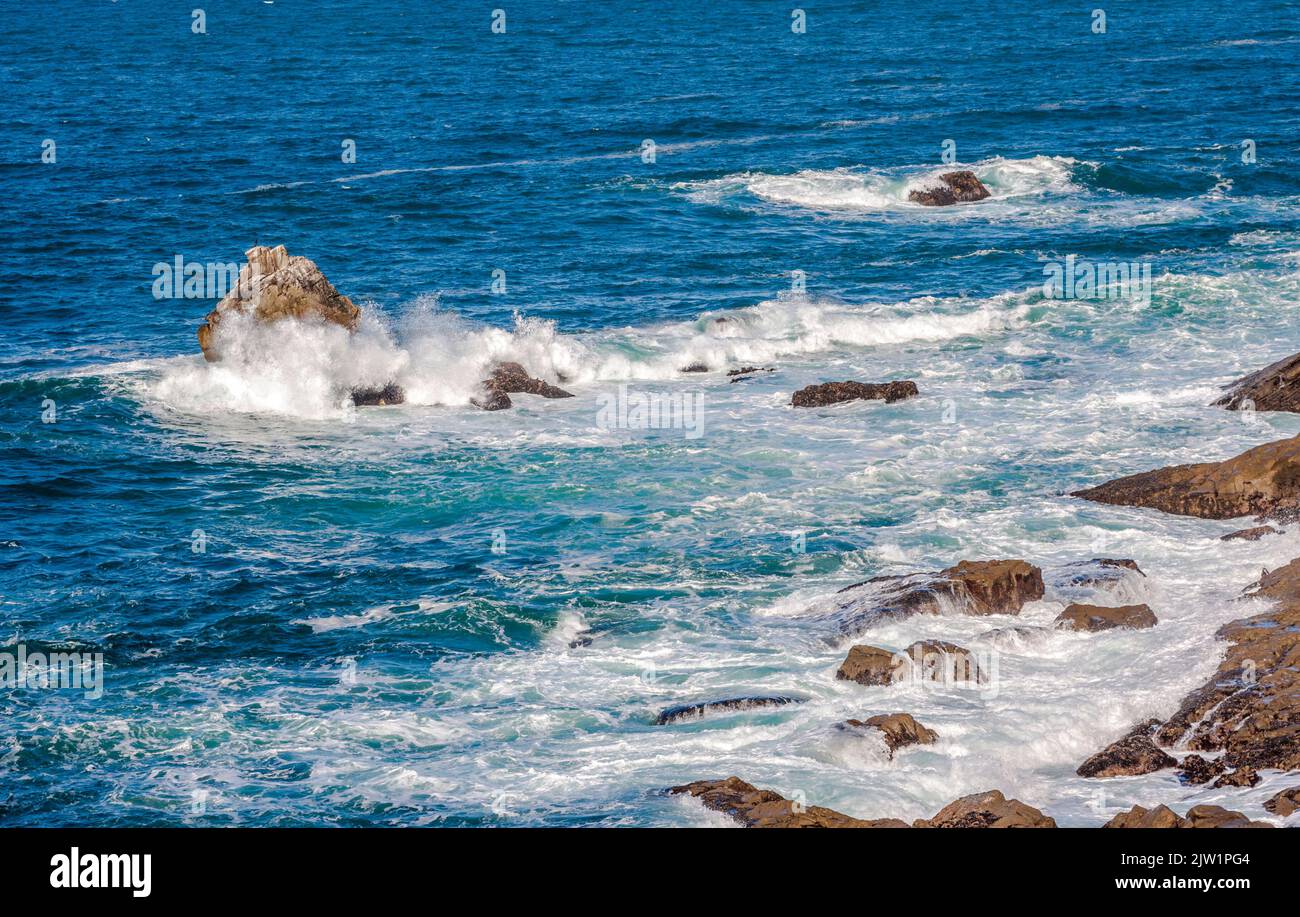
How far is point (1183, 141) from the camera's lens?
54375 mm

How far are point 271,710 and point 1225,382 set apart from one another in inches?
803

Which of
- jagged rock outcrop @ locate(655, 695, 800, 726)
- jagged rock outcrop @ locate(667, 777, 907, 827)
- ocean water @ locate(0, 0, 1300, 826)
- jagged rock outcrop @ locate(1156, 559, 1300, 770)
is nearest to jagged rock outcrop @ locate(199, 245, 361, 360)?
ocean water @ locate(0, 0, 1300, 826)

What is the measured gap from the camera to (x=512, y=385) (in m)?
33.0

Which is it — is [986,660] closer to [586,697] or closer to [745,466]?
[586,697]

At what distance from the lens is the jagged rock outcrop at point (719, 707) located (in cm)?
1817

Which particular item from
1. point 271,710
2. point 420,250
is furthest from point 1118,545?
point 420,250

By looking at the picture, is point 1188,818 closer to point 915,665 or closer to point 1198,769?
point 1198,769

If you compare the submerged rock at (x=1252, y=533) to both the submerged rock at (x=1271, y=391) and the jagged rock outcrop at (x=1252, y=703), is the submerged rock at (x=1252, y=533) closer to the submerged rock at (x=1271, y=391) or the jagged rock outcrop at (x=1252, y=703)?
the jagged rock outcrop at (x=1252, y=703)

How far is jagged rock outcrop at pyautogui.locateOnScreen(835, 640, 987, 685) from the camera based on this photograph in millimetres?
18516

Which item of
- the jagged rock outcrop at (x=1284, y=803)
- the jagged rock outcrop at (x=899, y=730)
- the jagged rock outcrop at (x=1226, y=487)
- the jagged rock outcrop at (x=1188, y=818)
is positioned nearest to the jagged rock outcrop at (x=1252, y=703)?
the jagged rock outcrop at (x=1284, y=803)

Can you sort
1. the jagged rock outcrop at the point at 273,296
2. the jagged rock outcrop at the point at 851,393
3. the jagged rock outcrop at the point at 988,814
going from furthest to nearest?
the jagged rock outcrop at the point at 273,296 < the jagged rock outcrop at the point at 851,393 < the jagged rock outcrop at the point at 988,814

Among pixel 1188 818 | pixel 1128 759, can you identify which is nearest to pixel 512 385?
pixel 1128 759

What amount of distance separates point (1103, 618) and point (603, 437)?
12.4m

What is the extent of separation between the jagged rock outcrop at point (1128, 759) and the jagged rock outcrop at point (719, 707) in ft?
11.8
